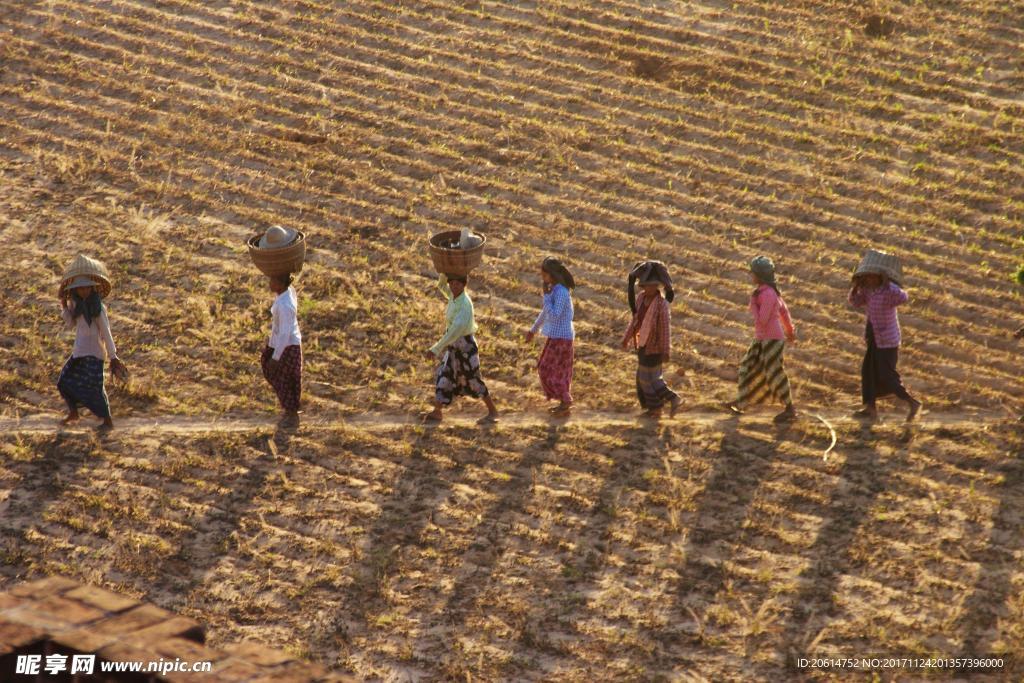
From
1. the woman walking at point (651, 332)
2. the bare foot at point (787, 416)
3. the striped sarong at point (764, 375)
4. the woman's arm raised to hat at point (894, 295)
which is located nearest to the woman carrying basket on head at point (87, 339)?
the woman walking at point (651, 332)

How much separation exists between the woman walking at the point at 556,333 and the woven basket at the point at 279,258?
1.58 m

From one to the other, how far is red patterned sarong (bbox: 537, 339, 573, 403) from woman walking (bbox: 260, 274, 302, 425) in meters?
1.61

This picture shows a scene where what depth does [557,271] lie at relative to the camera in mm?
8469

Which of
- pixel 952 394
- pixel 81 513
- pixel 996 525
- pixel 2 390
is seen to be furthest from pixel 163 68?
pixel 996 525

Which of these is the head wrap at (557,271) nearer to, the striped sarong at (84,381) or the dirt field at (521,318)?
the dirt field at (521,318)

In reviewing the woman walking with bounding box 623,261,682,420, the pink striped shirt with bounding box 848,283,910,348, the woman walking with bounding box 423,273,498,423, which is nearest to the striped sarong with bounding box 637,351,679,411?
the woman walking with bounding box 623,261,682,420

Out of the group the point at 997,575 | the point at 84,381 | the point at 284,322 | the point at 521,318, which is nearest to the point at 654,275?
the point at 521,318

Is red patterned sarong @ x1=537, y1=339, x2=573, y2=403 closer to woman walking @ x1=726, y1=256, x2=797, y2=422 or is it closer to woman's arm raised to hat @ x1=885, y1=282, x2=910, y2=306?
woman walking @ x1=726, y1=256, x2=797, y2=422

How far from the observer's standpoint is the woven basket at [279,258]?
27.5 ft

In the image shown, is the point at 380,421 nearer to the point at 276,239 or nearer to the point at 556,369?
the point at 556,369

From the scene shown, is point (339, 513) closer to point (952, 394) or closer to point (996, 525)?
point (996, 525)

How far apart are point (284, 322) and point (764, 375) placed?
3.16 m

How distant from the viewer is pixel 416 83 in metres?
12.7

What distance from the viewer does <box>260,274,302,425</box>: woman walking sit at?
8.45m
